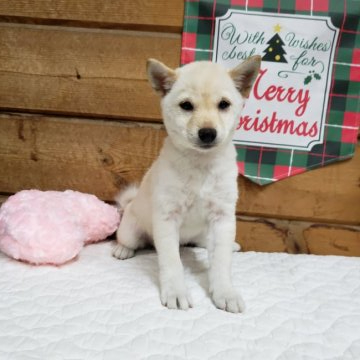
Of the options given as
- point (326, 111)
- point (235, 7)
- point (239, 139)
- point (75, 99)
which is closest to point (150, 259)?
point (239, 139)

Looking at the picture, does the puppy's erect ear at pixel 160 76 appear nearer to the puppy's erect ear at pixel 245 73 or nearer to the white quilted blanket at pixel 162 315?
the puppy's erect ear at pixel 245 73

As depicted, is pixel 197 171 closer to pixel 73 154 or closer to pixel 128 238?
pixel 128 238

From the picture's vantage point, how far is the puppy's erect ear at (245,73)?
1.20 metres

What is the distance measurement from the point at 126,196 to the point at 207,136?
61 cm

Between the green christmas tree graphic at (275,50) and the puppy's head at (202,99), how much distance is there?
31 centimetres

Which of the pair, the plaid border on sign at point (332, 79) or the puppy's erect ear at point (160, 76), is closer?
the puppy's erect ear at point (160, 76)

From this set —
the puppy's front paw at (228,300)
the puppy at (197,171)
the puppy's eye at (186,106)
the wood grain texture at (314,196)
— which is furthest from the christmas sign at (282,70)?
the puppy's front paw at (228,300)

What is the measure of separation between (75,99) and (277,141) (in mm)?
780

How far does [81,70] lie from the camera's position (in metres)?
1.58

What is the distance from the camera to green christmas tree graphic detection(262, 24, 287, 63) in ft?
4.90

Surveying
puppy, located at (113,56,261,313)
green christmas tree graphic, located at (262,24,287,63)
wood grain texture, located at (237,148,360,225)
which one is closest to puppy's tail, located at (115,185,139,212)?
puppy, located at (113,56,261,313)

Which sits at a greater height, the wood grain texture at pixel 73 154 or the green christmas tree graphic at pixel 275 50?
the green christmas tree graphic at pixel 275 50

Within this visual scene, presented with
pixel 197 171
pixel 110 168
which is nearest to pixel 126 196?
pixel 110 168

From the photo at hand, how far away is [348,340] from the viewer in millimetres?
1027
